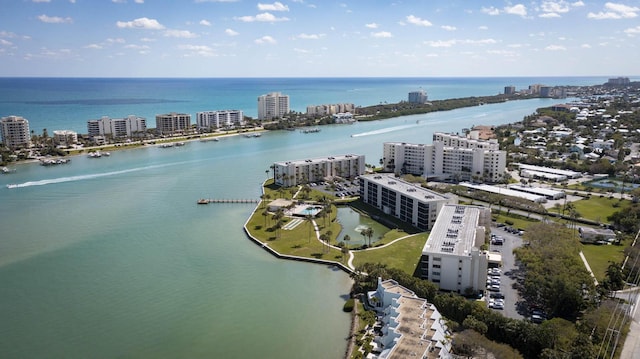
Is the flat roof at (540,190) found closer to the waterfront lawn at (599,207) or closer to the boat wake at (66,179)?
the waterfront lawn at (599,207)

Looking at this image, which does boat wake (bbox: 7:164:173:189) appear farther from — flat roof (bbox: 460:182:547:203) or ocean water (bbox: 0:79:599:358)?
flat roof (bbox: 460:182:547:203)

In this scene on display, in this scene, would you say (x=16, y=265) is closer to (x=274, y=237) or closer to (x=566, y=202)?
(x=274, y=237)

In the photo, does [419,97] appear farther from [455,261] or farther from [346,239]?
[455,261]

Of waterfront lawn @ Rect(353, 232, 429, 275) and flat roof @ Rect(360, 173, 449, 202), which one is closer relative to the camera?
waterfront lawn @ Rect(353, 232, 429, 275)

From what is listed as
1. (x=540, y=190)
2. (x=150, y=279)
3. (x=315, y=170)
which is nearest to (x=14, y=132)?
(x=315, y=170)

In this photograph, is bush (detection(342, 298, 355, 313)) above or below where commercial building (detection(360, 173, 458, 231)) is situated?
below

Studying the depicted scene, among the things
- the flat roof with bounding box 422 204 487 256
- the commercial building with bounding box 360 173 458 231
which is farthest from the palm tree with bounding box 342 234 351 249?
the commercial building with bounding box 360 173 458 231

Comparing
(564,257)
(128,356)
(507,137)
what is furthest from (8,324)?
(507,137)
